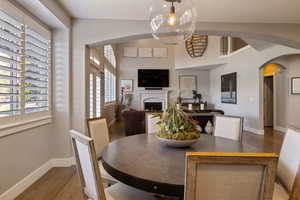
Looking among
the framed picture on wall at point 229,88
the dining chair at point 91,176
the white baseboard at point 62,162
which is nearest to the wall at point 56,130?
the white baseboard at point 62,162

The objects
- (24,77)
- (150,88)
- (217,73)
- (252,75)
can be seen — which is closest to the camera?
(24,77)

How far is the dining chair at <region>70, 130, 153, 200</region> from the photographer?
117 centimetres

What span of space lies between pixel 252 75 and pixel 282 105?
1.57m

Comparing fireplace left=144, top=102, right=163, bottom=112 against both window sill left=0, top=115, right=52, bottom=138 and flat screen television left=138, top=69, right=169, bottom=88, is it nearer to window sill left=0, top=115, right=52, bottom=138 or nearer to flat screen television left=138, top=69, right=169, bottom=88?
flat screen television left=138, top=69, right=169, bottom=88

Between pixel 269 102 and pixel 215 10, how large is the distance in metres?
6.23

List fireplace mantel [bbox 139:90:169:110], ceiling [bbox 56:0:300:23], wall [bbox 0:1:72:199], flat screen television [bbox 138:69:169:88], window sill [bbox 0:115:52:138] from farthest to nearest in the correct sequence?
fireplace mantel [bbox 139:90:169:110] → flat screen television [bbox 138:69:169:88] → ceiling [bbox 56:0:300:23] → wall [bbox 0:1:72:199] → window sill [bbox 0:115:52:138]

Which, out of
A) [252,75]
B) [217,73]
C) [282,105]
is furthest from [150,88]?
[282,105]

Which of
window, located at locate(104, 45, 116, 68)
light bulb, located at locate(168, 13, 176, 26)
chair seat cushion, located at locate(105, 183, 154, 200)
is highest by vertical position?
window, located at locate(104, 45, 116, 68)

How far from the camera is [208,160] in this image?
0.85 meters

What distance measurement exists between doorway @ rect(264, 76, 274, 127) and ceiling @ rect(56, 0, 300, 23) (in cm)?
485

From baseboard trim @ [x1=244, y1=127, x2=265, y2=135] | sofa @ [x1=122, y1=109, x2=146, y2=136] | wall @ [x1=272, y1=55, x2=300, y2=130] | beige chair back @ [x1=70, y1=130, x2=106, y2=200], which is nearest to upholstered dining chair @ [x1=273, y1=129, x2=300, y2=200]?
beige chair back @ [x1=70, y1=130, x2=106, y2=200]

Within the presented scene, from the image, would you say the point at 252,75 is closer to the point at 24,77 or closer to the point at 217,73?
the point at 217,73

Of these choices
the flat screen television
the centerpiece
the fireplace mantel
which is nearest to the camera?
the centerpiece

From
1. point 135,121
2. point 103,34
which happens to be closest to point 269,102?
point 135,121
